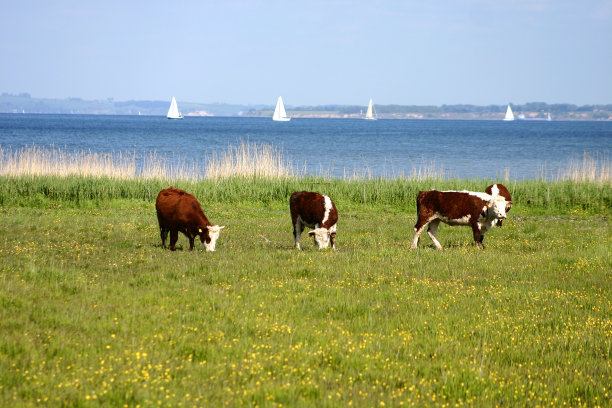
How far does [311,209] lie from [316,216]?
0.87 feet

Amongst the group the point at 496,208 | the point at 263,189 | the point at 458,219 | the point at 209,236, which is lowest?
the point at 263,189

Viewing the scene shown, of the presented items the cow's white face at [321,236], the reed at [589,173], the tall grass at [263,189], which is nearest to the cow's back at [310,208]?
the cow's white face at [321,236]

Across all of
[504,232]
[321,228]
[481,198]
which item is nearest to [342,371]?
[321,228]

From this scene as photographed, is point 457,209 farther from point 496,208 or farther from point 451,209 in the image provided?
point 496,208

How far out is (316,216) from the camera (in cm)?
1684

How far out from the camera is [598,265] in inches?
584

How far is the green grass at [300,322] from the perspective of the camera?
702cm

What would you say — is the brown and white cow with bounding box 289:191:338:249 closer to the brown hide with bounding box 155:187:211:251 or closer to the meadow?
the meadow

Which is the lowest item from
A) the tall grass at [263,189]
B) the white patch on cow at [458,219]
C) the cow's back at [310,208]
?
the tall grass at [263,189]

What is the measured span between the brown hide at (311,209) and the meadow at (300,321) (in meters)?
1.03

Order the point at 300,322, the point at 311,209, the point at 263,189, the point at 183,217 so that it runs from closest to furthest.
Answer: the point at 300,322 → the point at 183,217 → the point at 311,209 → the point at 263,189

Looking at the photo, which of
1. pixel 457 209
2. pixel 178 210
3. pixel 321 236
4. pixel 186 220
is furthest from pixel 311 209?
pixel 457 209

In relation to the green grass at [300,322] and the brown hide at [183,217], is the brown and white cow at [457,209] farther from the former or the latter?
the brown hide at [183,217]

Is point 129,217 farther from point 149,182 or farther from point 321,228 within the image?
point 321,228
